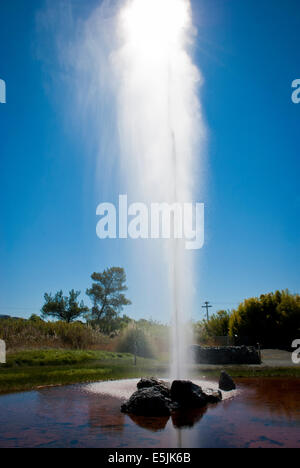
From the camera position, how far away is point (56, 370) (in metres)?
14.8

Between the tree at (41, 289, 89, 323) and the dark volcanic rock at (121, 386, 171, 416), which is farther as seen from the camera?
the tree at (41, 289, 89, 323)

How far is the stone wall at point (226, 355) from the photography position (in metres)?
19.3

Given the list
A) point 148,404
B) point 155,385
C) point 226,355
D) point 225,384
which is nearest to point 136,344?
point 226,355

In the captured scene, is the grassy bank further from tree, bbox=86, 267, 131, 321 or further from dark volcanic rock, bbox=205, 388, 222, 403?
tree, bbox=86, 267, 131, 321

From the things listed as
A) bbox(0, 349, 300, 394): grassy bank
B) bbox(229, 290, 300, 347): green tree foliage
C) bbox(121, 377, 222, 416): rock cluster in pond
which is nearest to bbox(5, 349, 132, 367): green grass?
bbox(0, 349, 300, 394): grassy bank

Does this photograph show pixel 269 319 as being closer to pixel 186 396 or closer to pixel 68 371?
pixel 68 371

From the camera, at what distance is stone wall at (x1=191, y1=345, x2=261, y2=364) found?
19344 millimetres

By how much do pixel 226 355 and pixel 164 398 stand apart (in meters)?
14.0

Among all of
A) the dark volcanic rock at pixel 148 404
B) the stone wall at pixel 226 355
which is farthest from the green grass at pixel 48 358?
the dark volcanic rock at pixel 148 404

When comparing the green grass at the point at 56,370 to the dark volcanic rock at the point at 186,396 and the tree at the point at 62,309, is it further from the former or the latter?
the tree at the point at 62,309

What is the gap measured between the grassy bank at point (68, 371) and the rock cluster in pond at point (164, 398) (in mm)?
4660
